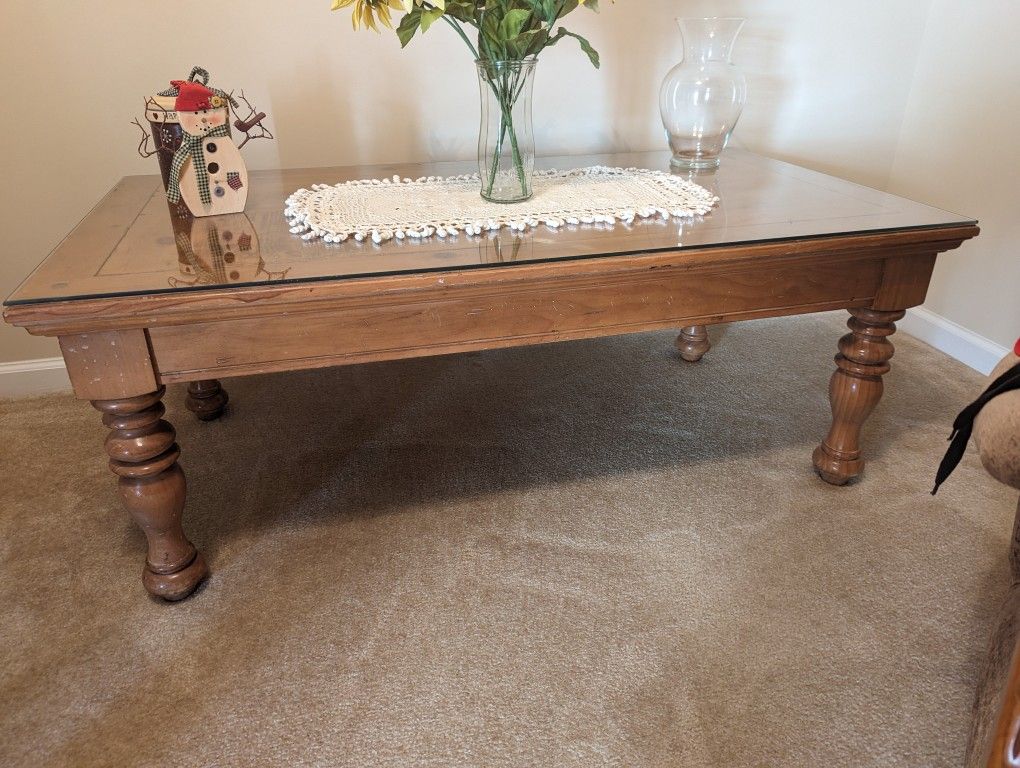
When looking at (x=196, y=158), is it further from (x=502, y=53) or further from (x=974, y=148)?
(x=974, y=148)

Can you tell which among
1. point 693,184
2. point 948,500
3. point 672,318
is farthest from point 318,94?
point 948,500

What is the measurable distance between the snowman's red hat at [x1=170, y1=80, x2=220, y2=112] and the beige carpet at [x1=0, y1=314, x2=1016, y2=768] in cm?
72

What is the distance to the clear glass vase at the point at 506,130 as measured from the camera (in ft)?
3.88

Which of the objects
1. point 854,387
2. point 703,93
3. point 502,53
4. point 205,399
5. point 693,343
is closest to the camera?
point 502,53

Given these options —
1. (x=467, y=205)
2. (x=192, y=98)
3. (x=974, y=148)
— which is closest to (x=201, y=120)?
(x=192, y=98)

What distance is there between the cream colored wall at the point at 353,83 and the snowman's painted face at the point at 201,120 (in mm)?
502

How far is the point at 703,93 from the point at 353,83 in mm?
805

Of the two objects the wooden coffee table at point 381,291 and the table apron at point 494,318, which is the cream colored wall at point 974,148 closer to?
the wooden coffee table at point 381,291

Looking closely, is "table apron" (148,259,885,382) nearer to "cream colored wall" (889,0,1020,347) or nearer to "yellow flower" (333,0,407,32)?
"yellow flower" (333,0,407,32)

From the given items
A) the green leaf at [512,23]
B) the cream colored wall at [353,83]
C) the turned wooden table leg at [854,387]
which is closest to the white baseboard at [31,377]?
the cream colored wall at [353,83]

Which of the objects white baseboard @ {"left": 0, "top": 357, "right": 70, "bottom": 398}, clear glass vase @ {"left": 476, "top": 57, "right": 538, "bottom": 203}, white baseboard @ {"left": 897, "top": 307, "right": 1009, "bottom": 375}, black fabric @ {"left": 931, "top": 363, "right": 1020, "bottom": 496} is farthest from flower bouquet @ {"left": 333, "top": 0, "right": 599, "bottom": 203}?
white baseboard @ {"left": 897, "top": 307, "right": 1009, "bottom": 375}

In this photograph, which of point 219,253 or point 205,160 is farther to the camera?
point 205,160

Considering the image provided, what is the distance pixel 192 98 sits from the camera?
1.15 meters

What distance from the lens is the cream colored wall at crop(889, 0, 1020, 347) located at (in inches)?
69.4
